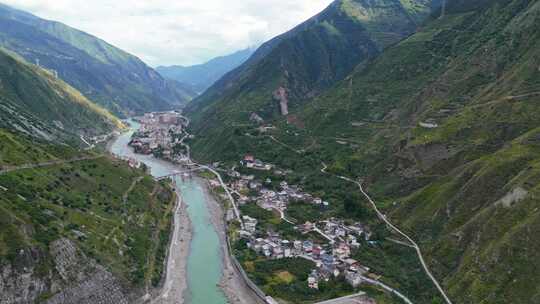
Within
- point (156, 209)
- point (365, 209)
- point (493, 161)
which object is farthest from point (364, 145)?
point (156, 209)

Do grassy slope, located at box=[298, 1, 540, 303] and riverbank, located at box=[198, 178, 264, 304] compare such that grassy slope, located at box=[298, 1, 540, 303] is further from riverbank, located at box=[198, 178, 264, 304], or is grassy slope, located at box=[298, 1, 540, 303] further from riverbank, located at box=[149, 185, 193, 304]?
riverbank, located at box=[149, 185, 193, 304]

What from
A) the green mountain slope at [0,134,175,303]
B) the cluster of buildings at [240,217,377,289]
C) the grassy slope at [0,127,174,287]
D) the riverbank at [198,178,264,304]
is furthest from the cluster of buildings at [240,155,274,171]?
the cluster of buildings at [240,217,377,289]

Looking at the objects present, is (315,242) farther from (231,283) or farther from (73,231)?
(73,231)

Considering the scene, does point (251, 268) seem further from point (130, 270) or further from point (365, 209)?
point (365, 209)

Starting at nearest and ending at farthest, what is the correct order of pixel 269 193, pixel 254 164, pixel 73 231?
pixel 73 231
pixel 269 193
pixel 254 164

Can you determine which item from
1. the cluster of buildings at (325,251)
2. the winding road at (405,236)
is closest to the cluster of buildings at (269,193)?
the winding road at (405,236)

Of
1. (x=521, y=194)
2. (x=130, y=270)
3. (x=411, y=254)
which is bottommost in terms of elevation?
(x=411, y=254)

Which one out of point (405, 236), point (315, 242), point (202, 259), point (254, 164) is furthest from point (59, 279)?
point (254, 164)
